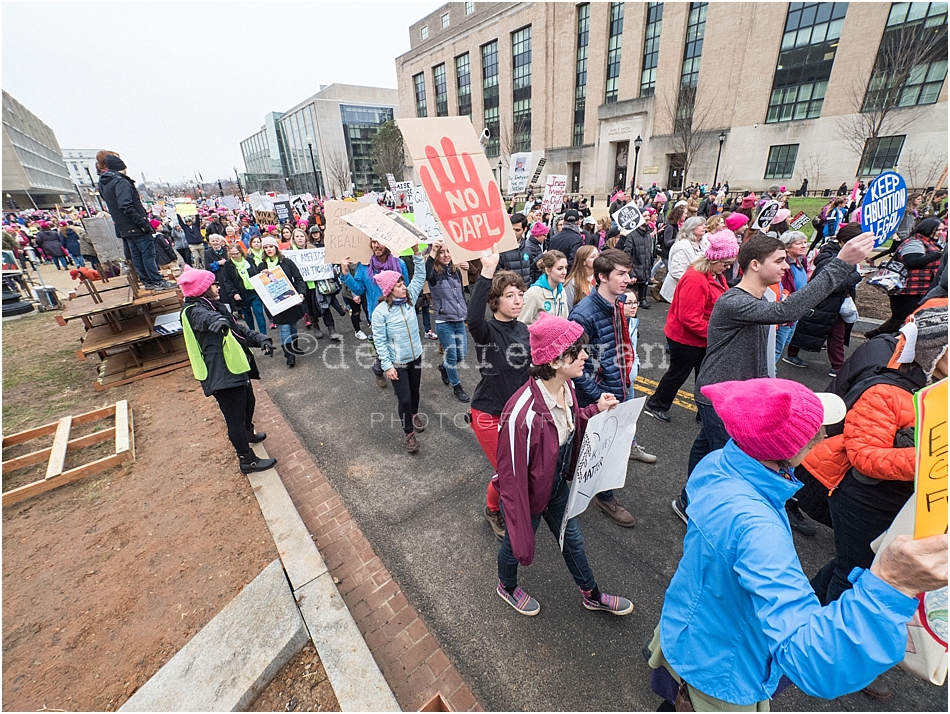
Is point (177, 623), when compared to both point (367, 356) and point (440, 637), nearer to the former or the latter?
point (440, 637)

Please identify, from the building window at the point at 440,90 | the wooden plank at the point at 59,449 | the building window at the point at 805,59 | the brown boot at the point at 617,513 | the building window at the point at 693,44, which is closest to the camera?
the brown boot at the point at 617,513

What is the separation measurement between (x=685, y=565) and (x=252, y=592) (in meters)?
3.09

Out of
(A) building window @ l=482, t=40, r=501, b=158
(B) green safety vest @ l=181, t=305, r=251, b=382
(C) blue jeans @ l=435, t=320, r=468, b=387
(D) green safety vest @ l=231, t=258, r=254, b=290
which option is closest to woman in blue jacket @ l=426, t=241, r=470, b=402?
(C) blue jeans @ l=435, t=320, r=468, b=387

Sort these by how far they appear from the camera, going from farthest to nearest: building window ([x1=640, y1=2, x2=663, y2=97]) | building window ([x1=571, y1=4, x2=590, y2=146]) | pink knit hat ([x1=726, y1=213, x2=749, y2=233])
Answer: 1. building window ([x1=571, y1=4, x2=590, y2=146])
2. building window ([x1=640, y1=2, x2=663, y2=97])
3. pink knit hat ([x1=726, y1=213, x2=749, y2=233])

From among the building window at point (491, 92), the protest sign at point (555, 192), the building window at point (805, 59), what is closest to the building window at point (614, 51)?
the building window at point (805, 59)

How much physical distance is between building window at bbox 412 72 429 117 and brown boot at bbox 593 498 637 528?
66.1m

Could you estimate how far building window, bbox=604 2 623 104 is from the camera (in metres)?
36.7

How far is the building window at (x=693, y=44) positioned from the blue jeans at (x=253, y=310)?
39558mm

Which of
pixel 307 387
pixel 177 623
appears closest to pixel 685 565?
pixel 177 623

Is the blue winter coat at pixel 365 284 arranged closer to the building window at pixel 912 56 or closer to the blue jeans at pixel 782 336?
the blue jeans at pixel 782 336

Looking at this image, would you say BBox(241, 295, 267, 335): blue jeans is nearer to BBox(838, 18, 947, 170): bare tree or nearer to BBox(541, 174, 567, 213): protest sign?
BBox(541, 174, 567, 213): protest sign

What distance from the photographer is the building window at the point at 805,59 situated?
27266 millimetres

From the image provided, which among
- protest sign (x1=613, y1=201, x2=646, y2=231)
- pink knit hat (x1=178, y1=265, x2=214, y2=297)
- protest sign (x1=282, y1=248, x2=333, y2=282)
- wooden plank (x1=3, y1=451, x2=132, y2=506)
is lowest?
wooden plank (x1=3, y1=451, x2=132, y2=506)

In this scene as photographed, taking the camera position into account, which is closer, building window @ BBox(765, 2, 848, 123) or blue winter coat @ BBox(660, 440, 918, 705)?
blue winter coat @ BBox(660, 440, 918, 705)
